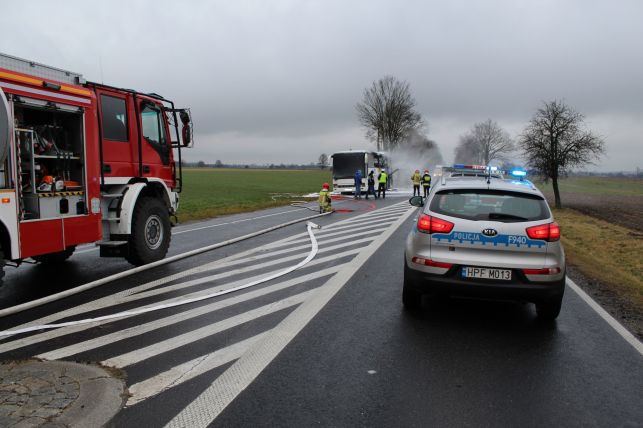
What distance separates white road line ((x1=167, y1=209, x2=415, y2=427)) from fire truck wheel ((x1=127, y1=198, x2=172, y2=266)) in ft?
10.8

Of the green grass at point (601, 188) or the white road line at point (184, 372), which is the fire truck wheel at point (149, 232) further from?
the green grass at point (601, 188)

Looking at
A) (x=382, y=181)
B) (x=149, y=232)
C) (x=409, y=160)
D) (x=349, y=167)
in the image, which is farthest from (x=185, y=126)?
(x=409, y=160)

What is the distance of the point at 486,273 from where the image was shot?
17.8ft

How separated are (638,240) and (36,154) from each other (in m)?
17.2

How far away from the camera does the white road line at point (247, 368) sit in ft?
11.4

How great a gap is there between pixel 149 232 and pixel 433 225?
5.25 m

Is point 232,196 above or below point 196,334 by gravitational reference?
above

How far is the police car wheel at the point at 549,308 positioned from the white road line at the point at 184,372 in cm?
313

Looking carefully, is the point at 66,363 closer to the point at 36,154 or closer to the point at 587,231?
the point at 36,154

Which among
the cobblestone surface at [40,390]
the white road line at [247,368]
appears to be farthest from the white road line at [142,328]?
the white road line at [247,368]

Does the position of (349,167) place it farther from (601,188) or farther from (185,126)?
(601,188)

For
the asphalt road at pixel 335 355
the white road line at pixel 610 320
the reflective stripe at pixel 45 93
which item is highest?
the reflective stripe at pixel 45 93

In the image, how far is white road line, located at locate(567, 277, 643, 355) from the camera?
515cm

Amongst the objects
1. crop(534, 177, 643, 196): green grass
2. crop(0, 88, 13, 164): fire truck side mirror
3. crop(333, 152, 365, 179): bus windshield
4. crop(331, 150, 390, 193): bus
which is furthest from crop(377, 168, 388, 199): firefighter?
crop(0, 88, 13, 164): fire truck side mirror
